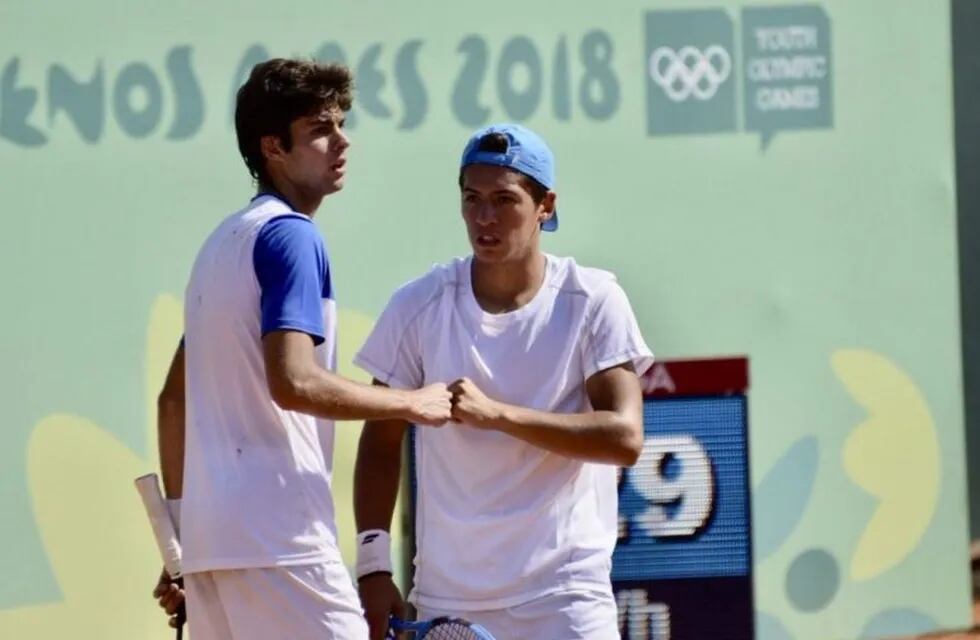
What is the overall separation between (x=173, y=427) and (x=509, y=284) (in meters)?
0.82

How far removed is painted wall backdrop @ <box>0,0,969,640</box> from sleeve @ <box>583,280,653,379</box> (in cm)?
232

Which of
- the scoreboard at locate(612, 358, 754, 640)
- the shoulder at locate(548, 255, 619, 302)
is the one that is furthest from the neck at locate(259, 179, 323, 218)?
the scoreboard at locate(612, 358, 754, 640)

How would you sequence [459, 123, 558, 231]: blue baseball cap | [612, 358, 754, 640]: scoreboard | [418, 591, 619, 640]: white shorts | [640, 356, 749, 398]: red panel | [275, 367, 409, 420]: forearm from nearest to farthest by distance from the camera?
[275, 367, 409, 420]: forearm → [418, 591, 619, 640]: white shorts → [459, 123, 558, 231]: blue baseball cap → [612, 358, 754, 640]: scoreboard → [640, 356, 749, 398]: red panel

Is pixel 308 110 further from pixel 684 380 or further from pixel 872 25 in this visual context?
pixel 872 25

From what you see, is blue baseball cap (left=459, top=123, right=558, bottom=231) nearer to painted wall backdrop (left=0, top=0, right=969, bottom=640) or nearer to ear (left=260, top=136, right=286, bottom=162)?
ear (left=260, top=136, right=286, bottom=162)

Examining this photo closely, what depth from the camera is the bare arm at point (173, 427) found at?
161 inches

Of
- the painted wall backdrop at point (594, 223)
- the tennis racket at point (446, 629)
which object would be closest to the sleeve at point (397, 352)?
the tennis racket at point (446, 629)

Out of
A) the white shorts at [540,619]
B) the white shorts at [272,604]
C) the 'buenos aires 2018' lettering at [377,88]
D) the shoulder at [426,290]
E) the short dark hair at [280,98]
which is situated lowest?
the white shorts at [540,619]

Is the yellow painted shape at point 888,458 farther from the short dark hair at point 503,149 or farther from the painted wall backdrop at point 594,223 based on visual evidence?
the short dark hair at point 503,149

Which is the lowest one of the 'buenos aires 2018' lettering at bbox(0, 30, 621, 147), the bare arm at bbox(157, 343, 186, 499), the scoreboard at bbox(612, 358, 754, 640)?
the scoreboard at bbox(612, 358, 754, 640)

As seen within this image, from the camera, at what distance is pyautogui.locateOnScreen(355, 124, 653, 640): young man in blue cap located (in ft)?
12.3

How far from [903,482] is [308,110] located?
3.46 metres

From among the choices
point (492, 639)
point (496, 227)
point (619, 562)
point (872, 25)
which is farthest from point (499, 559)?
point (872, 25)

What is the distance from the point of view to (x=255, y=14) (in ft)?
20.0
